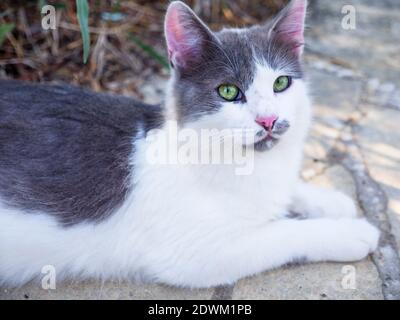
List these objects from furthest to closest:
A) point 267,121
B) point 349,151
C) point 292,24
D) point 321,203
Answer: point 349,151 < point 321,203 < point 292,24 < point 267,121

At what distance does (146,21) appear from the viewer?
12.7 ft

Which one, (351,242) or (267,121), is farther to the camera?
(351,242)

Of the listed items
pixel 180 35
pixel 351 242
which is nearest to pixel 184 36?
pixel 180 35

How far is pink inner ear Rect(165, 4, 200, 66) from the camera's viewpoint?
187 cm

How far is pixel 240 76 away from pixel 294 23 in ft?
1.23

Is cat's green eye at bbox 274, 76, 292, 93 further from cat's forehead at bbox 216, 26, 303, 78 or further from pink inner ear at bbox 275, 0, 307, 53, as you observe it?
pink inner ear at bbox 275, 0, 307, 53

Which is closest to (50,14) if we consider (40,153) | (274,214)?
(40,153)

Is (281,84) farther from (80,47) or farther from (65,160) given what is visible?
(80,47)

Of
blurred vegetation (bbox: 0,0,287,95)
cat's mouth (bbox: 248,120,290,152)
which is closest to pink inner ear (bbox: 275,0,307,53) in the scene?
cat's mouth (bbox: 248,120,290,152)

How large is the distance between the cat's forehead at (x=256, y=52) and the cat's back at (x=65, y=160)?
395 millimetres

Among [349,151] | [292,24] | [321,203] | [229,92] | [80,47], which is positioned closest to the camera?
[229,92]

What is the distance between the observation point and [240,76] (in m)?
1.87

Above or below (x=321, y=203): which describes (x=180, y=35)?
above

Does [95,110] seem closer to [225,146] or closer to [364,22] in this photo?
[225,146]
